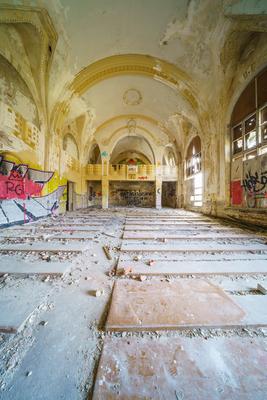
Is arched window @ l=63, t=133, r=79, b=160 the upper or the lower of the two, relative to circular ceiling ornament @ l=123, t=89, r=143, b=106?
lower

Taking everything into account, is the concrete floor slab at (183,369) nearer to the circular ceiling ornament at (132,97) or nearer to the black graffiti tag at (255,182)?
the black graffiti tag at (255,182)

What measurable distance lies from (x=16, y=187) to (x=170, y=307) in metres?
5.88

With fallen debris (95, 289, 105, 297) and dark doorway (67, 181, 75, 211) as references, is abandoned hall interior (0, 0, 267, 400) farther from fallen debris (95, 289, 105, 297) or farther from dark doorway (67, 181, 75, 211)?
dark doorway (67, 181, 75, 211)

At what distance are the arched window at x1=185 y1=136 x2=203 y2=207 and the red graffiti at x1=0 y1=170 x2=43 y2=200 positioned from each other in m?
8.51

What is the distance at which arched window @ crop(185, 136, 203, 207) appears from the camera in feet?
33.1

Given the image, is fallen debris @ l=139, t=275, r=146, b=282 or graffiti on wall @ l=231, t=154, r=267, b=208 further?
graffiti on wall @ l=231, t=154, r=267, b=208

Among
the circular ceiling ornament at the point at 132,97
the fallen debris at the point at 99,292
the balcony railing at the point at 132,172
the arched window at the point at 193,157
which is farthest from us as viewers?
the balcony railing at the point at 132,172

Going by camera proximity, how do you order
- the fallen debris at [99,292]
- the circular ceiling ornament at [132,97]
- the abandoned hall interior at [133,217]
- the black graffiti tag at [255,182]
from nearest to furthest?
the abandoned hall interior at [133,217] < the fallen debris at [99,292] < the black graffiti tag at [255,182] < the circular ceiling ornament at [132,97]

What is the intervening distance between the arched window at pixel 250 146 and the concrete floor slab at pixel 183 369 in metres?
5.49

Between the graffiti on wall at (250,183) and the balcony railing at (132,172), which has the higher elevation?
the balcony railing at (132,172)

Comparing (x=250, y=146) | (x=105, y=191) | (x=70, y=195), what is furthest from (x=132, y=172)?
(x=250, y=146)

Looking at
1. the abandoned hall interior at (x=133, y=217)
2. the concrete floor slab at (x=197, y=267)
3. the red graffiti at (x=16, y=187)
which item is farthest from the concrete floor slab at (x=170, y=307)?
the red graffiti at (x=16, y=187)

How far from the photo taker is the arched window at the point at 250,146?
17.3ft

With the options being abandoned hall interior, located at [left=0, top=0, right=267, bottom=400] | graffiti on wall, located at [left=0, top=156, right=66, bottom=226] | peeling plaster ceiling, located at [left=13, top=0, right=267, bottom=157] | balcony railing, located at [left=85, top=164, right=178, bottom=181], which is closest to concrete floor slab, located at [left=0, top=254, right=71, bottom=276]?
abandoned hall interior, located at [left=0, top=0, right=267, bottom=400]
